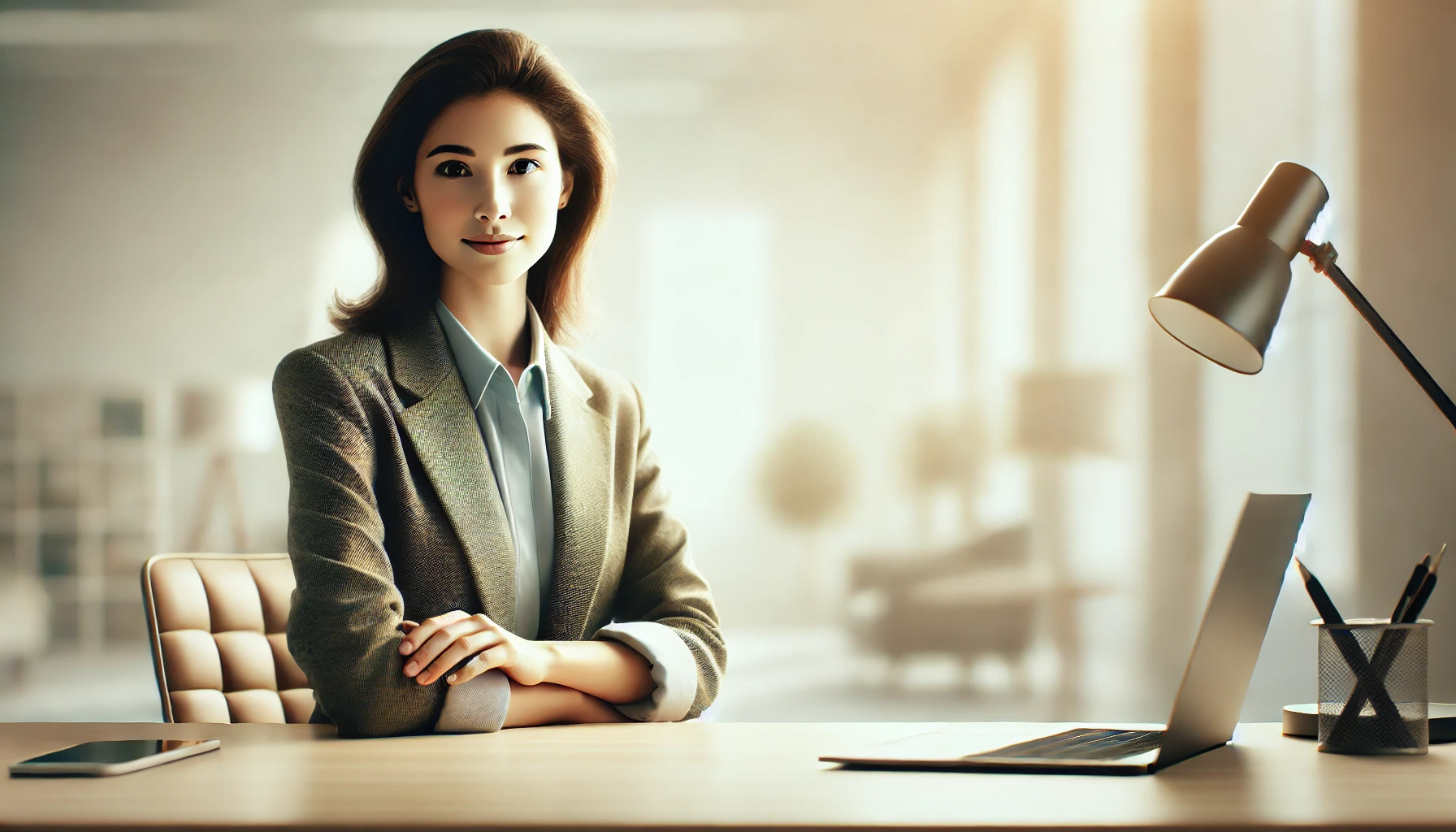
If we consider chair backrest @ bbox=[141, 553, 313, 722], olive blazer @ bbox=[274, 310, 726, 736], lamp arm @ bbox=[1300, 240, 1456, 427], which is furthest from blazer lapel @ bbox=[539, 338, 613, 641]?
lamp arm @ bbox=[1300, 240, 1456, 427]

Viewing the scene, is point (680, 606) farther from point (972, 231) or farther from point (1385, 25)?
point (1385, 25)

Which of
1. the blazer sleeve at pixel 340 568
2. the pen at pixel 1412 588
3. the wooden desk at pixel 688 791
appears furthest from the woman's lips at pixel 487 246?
the pen at pixel 1412 588

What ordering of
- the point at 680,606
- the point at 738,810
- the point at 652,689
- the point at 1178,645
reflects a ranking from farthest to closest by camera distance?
the point at 1178,645 → the point at 680,606 → the point at 652,689 → the point at 738,810

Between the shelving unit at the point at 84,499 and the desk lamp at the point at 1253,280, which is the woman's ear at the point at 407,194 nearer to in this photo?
the desk lamp at the point at 1253,280

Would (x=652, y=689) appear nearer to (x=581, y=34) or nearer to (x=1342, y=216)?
(x=581, y=34)

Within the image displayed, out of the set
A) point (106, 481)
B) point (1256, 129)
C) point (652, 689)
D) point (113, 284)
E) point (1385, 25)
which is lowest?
point (652, 689)

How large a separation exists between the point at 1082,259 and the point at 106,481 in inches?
94.2

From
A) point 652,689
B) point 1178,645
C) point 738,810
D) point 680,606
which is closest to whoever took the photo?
point 738,810

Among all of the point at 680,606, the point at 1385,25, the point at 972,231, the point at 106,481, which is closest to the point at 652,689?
the point at 680,606

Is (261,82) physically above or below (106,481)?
above

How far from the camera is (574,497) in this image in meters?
1.27

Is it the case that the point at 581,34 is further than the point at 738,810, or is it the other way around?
the point at 581,34

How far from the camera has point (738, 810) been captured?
685mm

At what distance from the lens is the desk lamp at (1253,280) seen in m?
0.91
